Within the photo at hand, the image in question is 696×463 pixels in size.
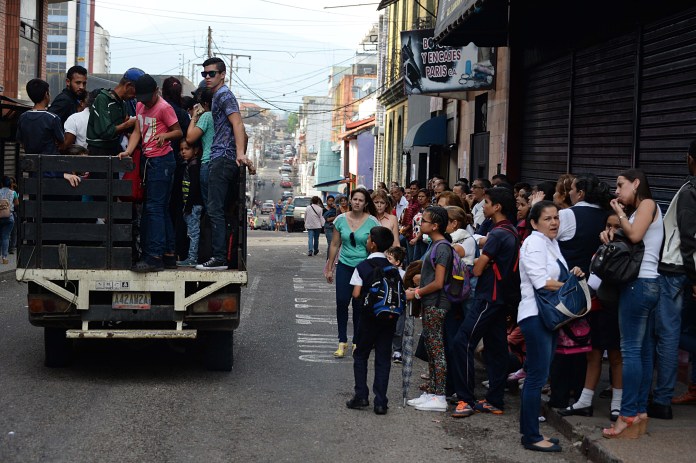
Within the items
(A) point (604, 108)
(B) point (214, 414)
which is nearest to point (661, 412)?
(B) point (214, 414)

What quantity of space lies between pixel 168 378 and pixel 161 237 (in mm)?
1364

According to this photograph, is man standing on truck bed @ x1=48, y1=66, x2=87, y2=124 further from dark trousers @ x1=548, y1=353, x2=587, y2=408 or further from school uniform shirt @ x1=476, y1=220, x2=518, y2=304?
dark trousers @ x1=548, y1=353, x2=587, y2=408

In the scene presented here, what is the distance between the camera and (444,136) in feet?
88.0

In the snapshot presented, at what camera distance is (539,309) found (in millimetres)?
7152

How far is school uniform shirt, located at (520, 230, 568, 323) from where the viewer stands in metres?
7.18

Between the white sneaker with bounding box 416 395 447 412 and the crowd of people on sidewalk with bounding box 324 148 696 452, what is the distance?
1 cm

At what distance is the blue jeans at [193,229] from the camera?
9570 millimetres

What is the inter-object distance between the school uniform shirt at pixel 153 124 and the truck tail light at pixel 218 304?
4.89 ft

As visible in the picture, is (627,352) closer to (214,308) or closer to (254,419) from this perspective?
(254,419)

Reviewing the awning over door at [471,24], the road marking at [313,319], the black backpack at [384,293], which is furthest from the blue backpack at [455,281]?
the awning over door at [471,24]

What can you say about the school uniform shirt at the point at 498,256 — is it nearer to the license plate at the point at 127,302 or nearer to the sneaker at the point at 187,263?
the sneaker at the point at 187,263

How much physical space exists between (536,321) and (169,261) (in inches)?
147

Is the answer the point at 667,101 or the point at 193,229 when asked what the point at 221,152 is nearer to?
the point at 193,229

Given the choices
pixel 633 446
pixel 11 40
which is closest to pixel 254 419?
pixel 633 446
